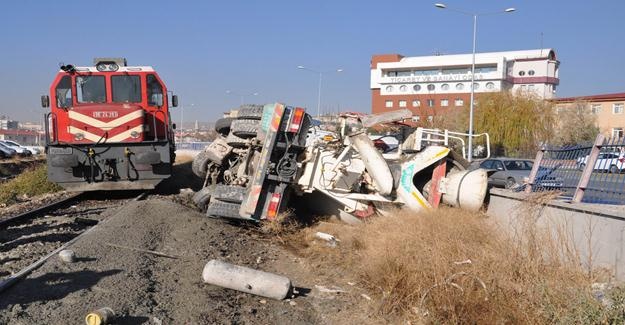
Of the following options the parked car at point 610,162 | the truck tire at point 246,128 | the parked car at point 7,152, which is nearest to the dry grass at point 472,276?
the parked car at point 610,162

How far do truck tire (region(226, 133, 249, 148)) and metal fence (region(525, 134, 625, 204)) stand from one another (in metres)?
5.29

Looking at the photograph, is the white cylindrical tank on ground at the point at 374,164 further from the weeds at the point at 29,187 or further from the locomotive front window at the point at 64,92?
the weeds at the point at 29,187

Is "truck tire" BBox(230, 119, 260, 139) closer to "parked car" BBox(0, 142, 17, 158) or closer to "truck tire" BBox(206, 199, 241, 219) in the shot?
"truck tire" BBox(206, 199, 241, 219)

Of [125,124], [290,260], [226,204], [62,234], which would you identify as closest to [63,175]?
[125,124]

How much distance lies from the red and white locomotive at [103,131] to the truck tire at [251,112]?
3.48 meters

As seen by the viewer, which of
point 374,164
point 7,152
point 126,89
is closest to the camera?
point 374,164

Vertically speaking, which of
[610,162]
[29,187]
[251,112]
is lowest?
[29,187]

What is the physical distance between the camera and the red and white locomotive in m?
13.1

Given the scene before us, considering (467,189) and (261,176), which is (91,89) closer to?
(261,176)

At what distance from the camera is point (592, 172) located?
22.0ft

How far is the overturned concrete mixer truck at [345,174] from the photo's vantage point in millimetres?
8812

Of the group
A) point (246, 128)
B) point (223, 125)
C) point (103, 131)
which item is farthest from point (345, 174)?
point (103, 131)

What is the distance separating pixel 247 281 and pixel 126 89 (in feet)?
30.6

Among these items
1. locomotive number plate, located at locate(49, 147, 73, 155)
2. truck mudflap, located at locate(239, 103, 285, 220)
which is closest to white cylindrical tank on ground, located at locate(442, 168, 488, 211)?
truck mudflap, located at locate(239, 103, 285, 220)
